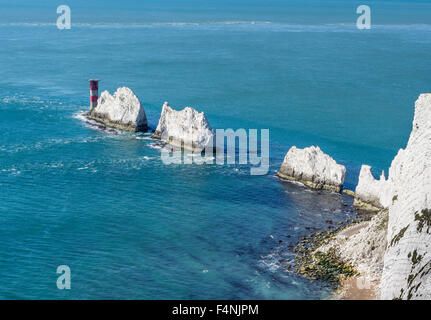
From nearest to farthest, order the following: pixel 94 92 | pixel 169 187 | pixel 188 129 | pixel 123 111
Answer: pixel 169 187, pixel 188 129, pixel 123 111, pixel 94 92

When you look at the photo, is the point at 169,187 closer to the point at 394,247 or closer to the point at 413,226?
the point at 394,247

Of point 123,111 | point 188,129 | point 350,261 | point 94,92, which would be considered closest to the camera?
point 350,261

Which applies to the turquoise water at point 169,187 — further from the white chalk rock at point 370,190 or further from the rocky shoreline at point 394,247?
the rocky shoreline at point 394,247

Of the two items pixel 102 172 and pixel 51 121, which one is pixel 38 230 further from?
pixel 51 121

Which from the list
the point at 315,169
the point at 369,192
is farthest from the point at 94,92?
the point at 369,192

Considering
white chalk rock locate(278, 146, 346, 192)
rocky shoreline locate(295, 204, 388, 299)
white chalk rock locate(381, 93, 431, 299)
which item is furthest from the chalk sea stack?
white chalk rock locate(381, 93, 431, 299)
